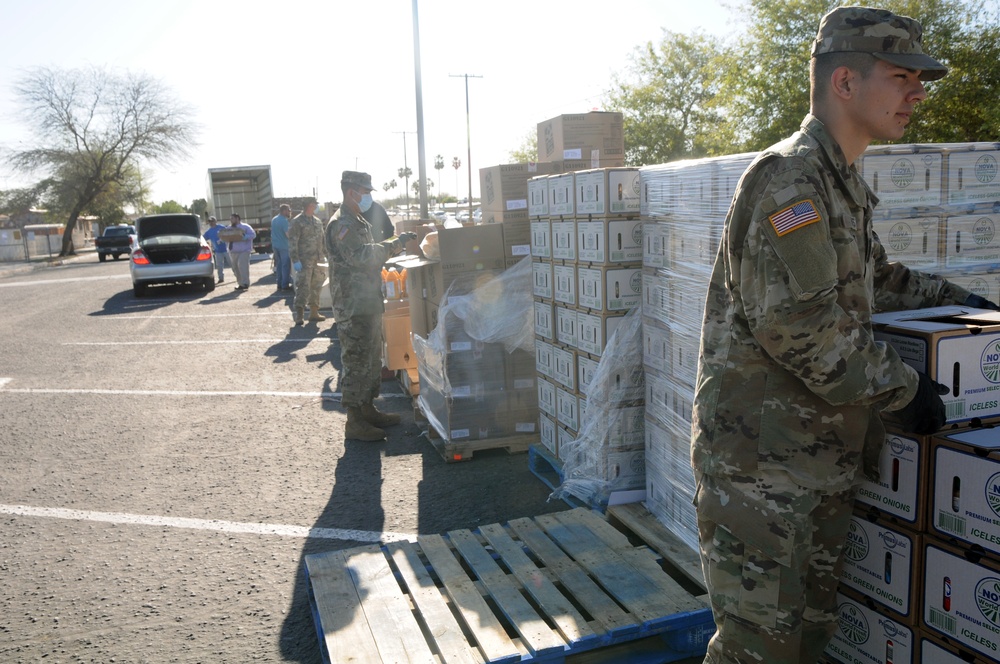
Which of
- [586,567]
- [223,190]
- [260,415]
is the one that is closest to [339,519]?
[586,567]

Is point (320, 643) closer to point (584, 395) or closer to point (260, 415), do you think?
point (584, 395)

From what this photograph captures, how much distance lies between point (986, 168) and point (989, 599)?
6.68 ft

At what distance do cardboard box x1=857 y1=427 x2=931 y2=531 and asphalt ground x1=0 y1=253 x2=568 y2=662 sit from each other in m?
2.64

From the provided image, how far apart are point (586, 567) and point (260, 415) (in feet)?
17.3

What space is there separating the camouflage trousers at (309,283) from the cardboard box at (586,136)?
306 inches

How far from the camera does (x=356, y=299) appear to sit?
7207 millimetres

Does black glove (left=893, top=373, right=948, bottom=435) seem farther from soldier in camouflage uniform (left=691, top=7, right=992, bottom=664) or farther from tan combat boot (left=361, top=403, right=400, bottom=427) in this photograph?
tan combat boot (left=361, top=403, right=400, bottom=427)

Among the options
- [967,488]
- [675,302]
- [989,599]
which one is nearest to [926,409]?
[967,488]

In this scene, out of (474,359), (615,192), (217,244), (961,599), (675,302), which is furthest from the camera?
(217,244)

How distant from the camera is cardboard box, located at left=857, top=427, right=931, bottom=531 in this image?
2.25 m

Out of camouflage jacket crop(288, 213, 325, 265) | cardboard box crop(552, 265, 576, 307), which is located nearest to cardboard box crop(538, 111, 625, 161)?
cardboard box crop(552, 265, 576, 307)

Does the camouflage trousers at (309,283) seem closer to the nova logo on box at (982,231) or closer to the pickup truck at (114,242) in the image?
the nova logo on box at (982,231)

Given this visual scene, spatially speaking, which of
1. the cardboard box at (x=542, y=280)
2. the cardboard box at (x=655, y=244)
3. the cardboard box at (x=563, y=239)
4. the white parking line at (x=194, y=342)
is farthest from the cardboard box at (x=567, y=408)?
the white parking line at (x=194, y=342)

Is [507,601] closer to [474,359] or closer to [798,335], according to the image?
[798,335]
